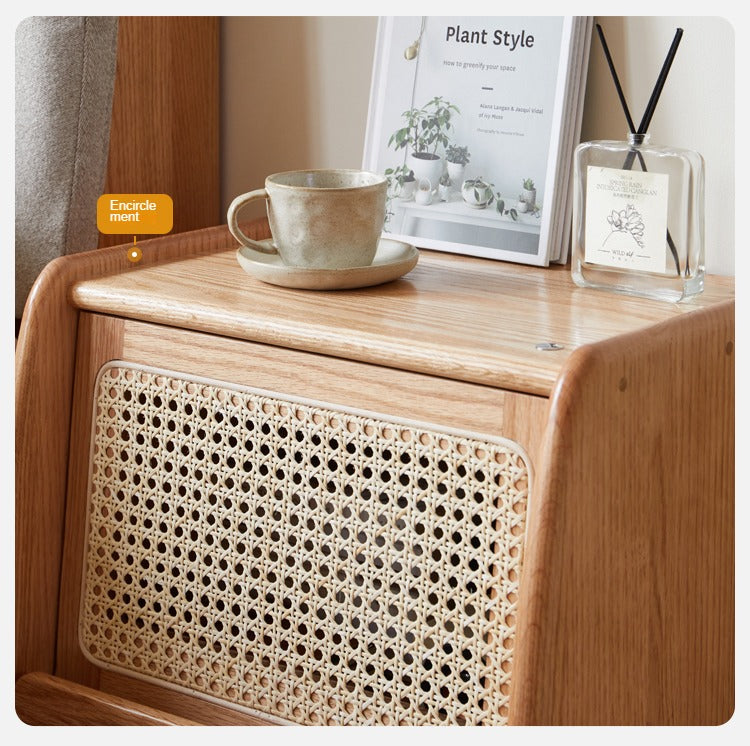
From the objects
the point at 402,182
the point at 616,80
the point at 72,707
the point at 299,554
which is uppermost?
the point at 616,80

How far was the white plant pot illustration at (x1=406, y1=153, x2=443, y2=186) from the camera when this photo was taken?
1171 millimetres

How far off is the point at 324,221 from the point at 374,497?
9.8 inches

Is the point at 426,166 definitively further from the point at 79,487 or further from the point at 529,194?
the point at 79,487

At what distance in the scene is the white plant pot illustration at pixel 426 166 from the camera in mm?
1171

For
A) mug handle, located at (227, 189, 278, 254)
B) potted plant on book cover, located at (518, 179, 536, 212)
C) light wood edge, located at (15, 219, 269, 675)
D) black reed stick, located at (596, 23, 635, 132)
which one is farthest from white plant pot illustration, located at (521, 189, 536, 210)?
light wood edge, located at (15, 219, 269, 675)

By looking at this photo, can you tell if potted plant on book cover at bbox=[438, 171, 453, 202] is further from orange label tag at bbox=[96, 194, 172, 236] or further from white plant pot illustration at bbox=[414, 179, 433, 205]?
orange label tag at bbox=[96, 194, 172, 236]

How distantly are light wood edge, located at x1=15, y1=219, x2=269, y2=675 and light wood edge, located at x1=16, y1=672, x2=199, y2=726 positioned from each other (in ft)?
0.10

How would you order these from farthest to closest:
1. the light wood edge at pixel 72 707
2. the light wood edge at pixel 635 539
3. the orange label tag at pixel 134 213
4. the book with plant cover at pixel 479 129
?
1. the orange label tag at pixel 134 213
2. the book with plant cover at pixel 479 129
3. the light wood edge at pixel 72 707
4. the light wood edge at pixel 635 539

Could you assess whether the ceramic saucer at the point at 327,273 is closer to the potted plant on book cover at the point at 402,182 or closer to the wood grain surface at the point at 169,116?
the potted plant on book cover at the point at 402,182

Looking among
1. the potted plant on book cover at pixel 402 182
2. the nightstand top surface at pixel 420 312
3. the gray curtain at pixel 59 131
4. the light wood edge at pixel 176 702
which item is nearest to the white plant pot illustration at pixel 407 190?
the potted plant on book cover at pixel 402 182

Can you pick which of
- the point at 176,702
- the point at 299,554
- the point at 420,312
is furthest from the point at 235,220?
the point at 176,702

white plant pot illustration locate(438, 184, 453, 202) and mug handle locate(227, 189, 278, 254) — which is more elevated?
white plant pot illustration locate(438, 184, 453, 202)

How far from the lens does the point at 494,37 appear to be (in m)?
1.13

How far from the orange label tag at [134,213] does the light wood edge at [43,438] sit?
0.17 meters
